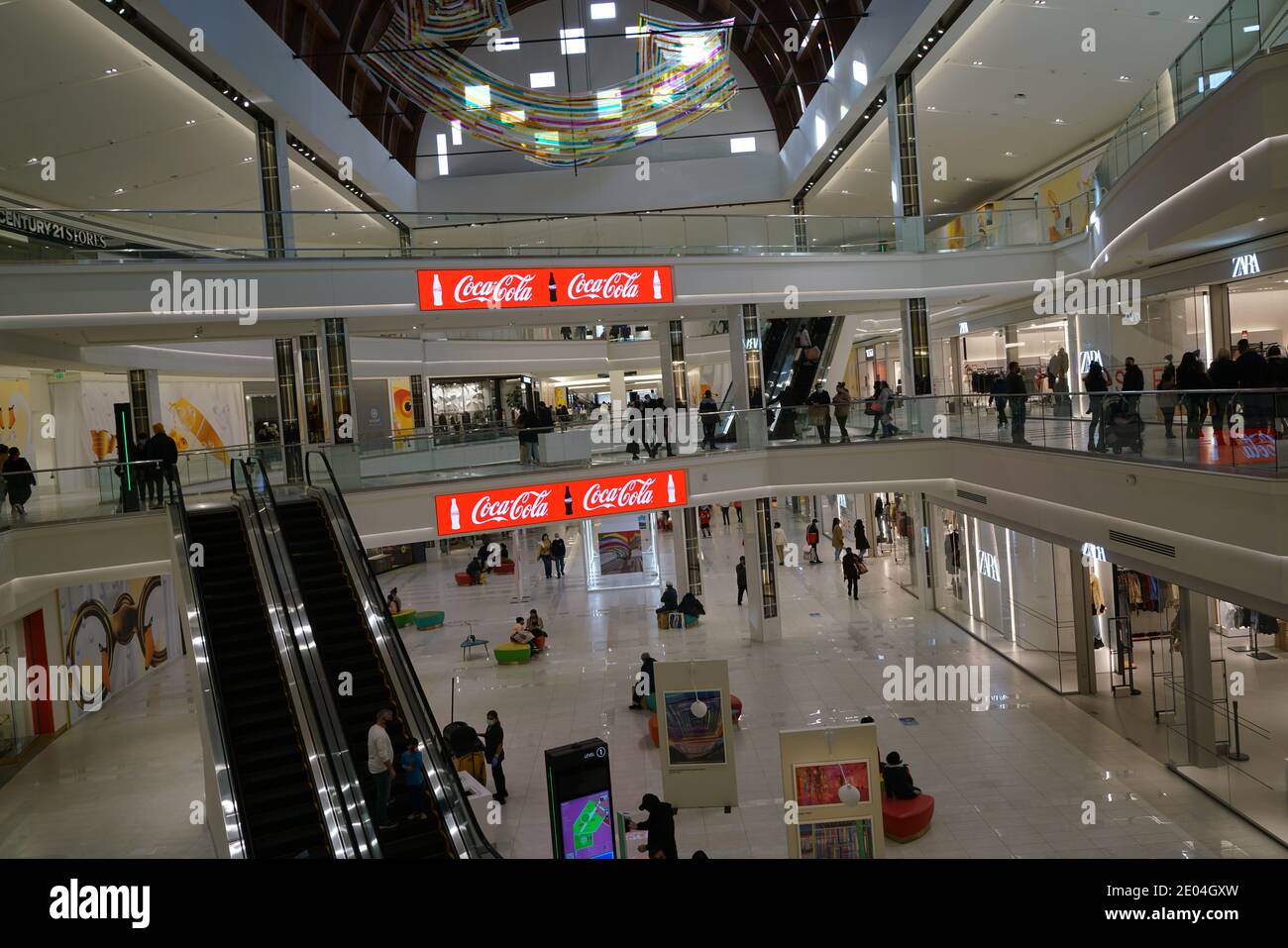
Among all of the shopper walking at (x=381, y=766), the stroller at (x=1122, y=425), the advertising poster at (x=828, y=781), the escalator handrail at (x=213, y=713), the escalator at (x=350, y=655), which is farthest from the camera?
the stroller at (x=1122, y=425)

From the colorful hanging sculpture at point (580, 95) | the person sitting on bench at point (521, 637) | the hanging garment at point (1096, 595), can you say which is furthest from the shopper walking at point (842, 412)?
the person sitting on bench at point (521, 637)

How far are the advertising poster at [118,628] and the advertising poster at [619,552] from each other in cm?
1136

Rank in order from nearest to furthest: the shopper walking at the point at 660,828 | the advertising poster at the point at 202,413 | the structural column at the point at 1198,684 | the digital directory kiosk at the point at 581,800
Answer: the shopper walking at the point at 660,828, the digital directory kiosk at the point at 581,800, the structural column at the point at 1198,684, the advertising poster at the point at 202,413

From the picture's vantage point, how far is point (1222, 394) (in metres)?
9.57

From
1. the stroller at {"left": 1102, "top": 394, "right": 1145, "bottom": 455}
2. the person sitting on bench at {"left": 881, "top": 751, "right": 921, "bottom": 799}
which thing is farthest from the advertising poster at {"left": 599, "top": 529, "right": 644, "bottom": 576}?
the stroller at {"left": 1102, "top": 394, "right": 1145, "bottom": 455}

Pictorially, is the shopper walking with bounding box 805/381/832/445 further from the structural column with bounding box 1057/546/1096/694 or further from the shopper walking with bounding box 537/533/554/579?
the shopper walking with bounding box 537/533/554/579

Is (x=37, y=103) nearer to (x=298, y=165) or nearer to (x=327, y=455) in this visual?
(x=298, y=165)

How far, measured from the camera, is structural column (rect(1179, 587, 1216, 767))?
12266mm

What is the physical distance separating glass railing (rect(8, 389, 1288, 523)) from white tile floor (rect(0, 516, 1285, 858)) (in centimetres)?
412

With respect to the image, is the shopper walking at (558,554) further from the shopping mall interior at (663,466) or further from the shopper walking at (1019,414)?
the shopper walking at (1019,414)

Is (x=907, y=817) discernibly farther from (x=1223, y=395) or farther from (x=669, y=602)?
(x=669, y=602)

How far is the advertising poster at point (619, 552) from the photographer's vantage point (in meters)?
28.1

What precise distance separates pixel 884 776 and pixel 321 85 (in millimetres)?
19876
